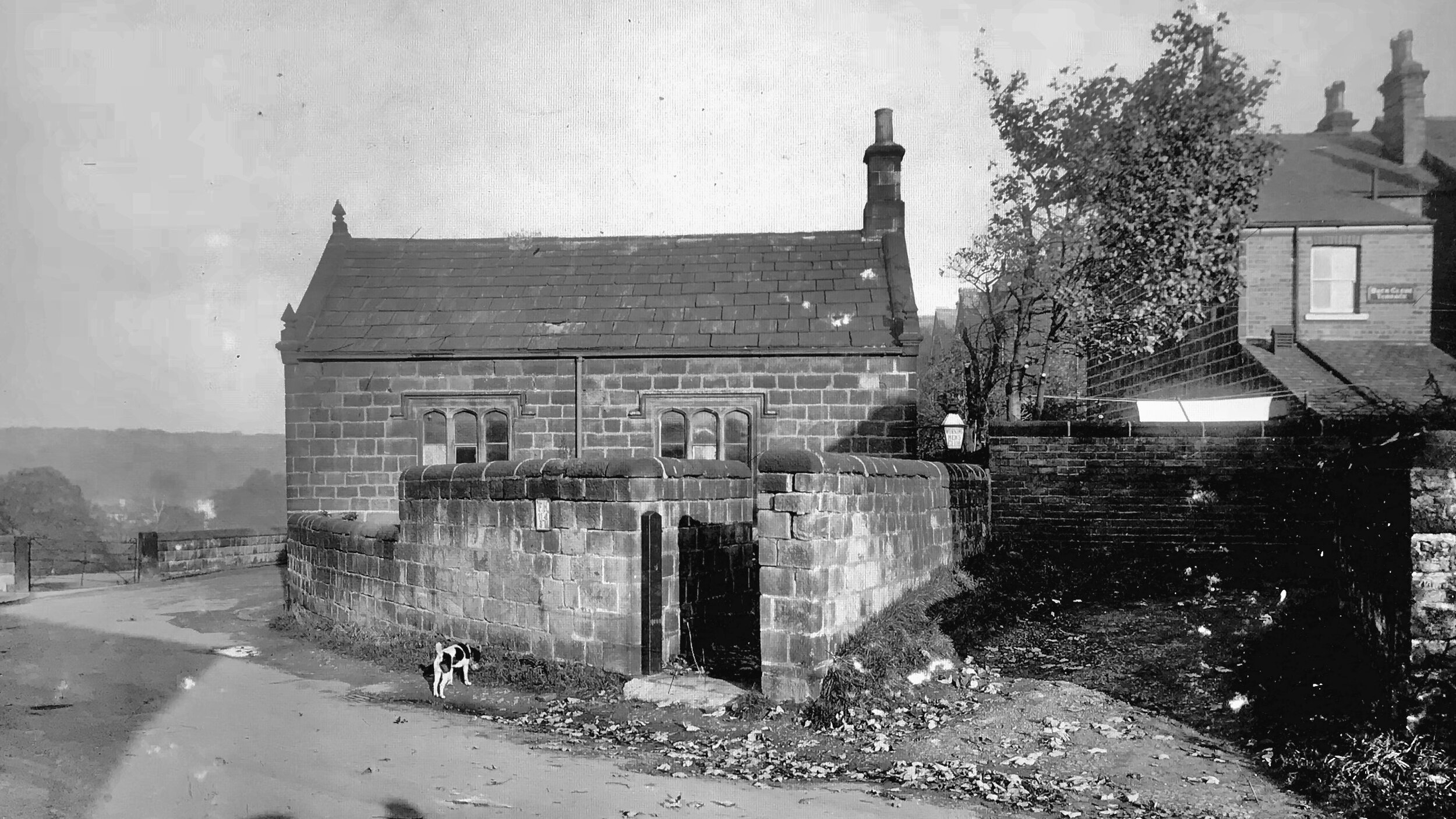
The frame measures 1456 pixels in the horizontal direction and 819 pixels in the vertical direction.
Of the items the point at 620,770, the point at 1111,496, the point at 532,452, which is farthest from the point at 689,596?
the point at 532,452

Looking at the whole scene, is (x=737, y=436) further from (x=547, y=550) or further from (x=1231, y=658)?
(x=1231, y=658)

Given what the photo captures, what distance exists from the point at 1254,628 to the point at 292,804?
25.9 feet

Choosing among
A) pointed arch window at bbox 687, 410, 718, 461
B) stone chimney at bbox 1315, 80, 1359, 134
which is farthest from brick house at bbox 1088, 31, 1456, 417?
pointed arch window at bbox 687, 410, 718, 461

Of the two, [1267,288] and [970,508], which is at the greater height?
[1267,288]

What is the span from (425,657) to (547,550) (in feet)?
6.39

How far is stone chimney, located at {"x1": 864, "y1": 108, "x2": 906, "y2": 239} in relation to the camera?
17.8 metres

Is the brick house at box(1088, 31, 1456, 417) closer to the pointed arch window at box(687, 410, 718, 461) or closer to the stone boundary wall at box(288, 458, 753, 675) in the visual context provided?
the pointed arch window at box(687, 410, 718, 461)

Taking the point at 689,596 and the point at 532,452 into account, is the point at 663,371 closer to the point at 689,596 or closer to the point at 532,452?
the point at 532,452

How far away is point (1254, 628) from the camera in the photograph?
866cm

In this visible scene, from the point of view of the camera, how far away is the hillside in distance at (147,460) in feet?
204

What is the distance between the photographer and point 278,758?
6.21m

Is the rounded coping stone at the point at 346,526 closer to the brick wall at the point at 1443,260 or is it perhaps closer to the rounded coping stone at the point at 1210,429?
the rounded coping stone at the point at 1210,429

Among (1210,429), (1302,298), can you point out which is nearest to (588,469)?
(1210,429)

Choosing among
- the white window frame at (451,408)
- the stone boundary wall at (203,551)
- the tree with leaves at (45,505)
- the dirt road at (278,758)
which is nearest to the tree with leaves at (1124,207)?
the white window frame at (451,408)
